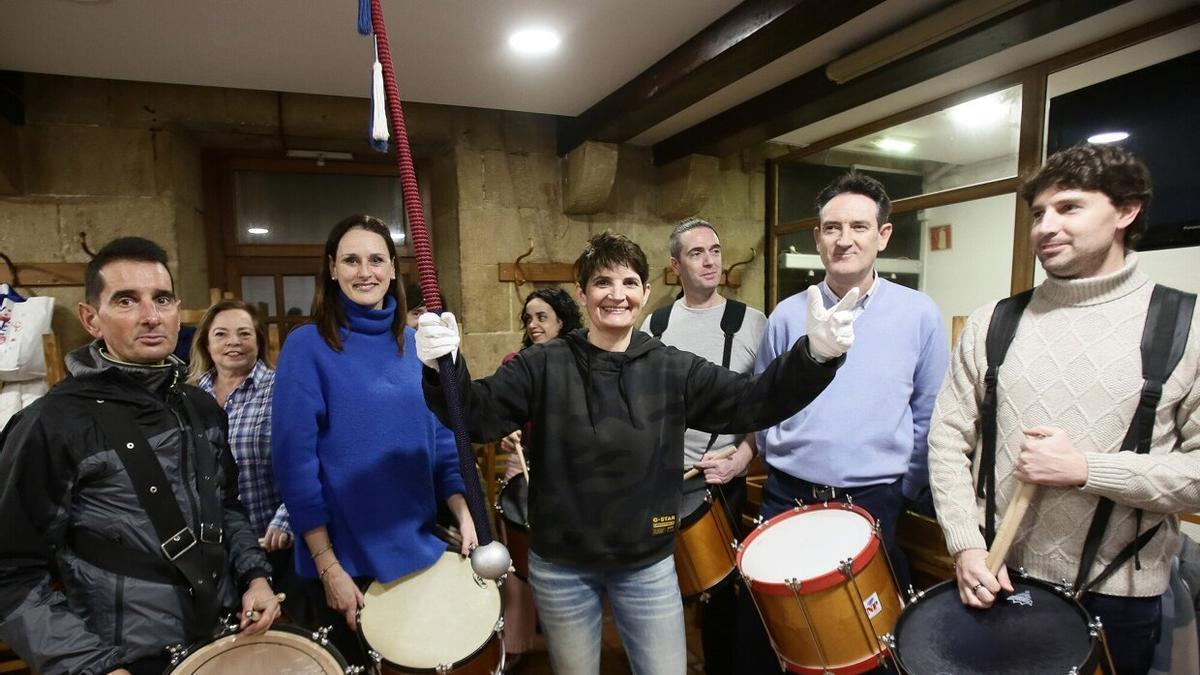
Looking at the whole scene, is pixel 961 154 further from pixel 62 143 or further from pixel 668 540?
pixel 62 143

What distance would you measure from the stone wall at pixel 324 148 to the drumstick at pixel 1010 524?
3.24 meters

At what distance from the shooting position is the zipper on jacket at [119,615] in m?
1.18

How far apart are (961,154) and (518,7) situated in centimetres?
286

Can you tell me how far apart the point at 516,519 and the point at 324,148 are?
10.4 feet

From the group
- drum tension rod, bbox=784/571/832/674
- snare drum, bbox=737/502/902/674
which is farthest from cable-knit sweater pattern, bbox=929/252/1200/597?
drum tension rod, bbox=784/571/832/674

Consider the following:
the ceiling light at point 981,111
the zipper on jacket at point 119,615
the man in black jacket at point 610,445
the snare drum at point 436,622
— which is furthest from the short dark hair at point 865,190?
the ceiling light at point 981,111

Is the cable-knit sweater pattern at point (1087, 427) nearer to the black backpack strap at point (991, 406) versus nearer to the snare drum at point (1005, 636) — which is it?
the black backpack strap at point (991, 406)

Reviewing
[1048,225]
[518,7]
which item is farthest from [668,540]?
[518,7]

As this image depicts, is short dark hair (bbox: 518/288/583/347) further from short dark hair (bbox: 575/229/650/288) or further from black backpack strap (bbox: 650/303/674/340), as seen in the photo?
short dark hair (bbox: 575/229/650/288)

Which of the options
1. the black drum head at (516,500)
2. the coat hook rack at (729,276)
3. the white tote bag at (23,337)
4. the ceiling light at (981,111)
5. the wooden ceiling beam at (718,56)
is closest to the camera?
the black drum head at (516,500)

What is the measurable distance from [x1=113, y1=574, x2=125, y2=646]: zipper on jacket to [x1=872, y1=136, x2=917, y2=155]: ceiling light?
Result: 14.7 feet

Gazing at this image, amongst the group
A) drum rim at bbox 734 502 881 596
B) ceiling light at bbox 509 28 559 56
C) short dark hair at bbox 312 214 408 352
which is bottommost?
drum rim at bbox 734 502 881 596

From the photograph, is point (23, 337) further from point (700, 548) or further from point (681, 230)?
point (700, 548)

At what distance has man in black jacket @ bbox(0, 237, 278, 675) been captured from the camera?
1.11 m
